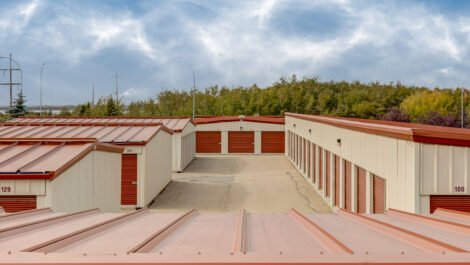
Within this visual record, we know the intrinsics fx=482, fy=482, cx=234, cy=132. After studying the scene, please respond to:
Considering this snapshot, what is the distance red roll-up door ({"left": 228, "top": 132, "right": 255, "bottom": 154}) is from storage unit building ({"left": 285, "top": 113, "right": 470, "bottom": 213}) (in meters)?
26.6

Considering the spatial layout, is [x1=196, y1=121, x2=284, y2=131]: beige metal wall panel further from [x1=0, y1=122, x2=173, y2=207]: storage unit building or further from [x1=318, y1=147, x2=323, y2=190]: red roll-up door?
[x1=318, y1=147, x2=323, y2=190]: red roll-up door

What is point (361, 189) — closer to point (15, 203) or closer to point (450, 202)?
point (450, 202)

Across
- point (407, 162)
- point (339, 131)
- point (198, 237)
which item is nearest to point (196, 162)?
point (339, 131)

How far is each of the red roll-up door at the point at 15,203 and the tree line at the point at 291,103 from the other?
6390 cm

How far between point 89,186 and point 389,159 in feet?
27.6

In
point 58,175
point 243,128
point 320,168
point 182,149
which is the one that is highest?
point 243,128

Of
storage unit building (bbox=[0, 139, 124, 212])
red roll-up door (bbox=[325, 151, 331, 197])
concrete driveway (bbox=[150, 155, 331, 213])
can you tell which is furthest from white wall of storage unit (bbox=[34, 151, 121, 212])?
red roll-up door (bbox=[325, 151, 331, 197])

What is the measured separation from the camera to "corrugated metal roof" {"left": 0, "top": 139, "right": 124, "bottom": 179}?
11977mm

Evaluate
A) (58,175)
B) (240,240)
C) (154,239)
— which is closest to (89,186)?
(58,175)

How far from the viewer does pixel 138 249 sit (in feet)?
12.9

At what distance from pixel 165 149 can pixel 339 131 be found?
10.9 m

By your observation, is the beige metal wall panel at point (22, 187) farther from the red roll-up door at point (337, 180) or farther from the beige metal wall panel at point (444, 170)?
the red roll-up door at point (337, 180)

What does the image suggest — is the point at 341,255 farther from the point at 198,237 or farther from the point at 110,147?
the point at 110,147

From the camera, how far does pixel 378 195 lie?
13.9 metres
